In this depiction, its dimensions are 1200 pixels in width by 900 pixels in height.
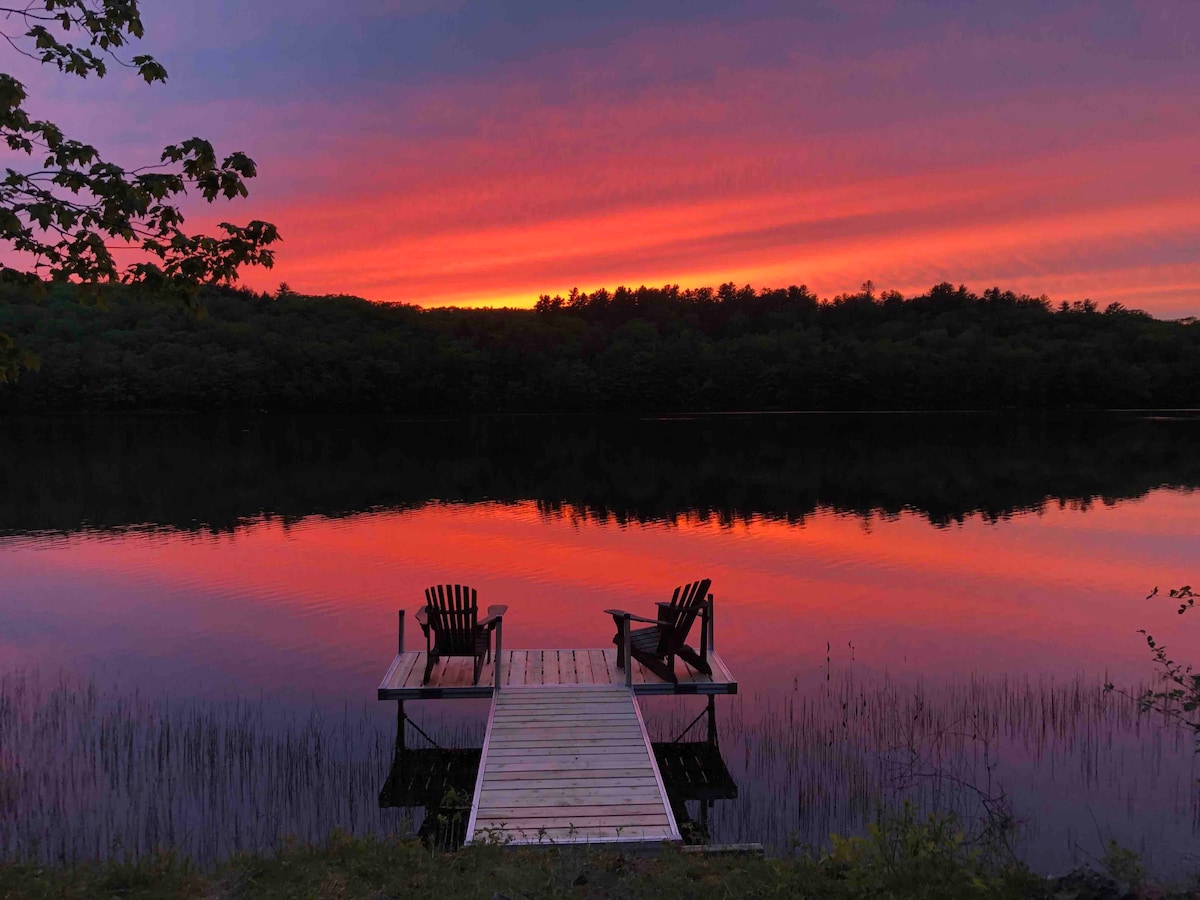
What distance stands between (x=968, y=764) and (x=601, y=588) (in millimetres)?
10972

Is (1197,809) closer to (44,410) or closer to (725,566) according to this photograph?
(725,566)

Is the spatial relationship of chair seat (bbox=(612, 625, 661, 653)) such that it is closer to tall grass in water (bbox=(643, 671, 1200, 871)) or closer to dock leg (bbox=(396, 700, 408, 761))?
tall grass in water (bbox=(643, 671, 1200, 871))

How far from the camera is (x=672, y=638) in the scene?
11484 mm

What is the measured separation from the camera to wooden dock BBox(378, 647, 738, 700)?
1122cm

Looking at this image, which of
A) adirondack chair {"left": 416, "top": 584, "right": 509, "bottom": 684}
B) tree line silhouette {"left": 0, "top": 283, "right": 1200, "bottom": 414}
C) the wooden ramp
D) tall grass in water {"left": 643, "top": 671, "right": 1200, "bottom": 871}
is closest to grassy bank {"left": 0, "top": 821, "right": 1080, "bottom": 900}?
the wooden ramp

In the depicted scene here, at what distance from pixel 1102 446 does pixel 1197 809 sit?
188 ft

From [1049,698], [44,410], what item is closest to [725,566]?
[1049,698]

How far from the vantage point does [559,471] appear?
155 ft

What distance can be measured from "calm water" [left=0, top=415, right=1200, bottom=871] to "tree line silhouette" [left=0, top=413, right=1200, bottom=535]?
398 millimetres

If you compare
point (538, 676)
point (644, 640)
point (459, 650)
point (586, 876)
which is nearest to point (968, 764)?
point (644, 640)

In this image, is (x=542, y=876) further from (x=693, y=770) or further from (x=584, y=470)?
(x=584, y=470)

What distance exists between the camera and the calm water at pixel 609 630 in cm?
935

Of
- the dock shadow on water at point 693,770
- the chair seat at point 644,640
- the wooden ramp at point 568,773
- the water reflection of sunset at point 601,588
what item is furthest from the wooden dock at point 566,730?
the water reflection of sunset at point 601,588

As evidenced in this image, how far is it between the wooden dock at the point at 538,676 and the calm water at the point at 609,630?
640 millimetres
